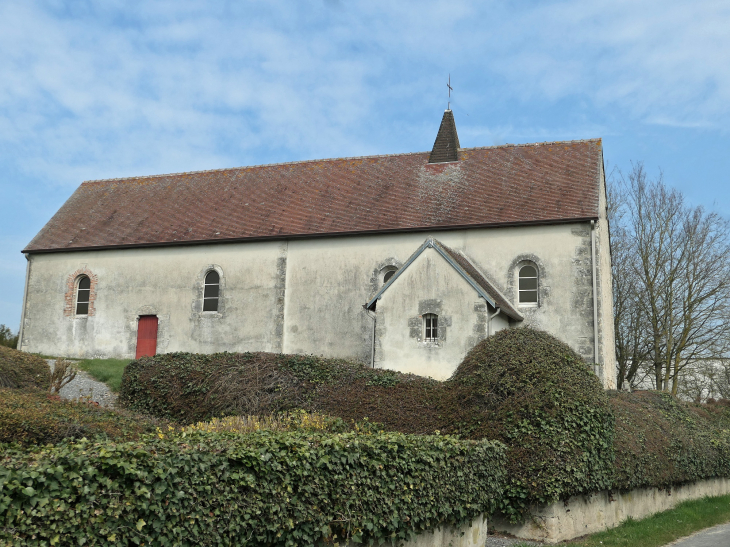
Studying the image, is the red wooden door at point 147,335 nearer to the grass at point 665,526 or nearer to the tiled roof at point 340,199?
the tiled roof at point 340,199

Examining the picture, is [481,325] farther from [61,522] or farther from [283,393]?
[61,522]

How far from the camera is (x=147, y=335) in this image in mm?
23750

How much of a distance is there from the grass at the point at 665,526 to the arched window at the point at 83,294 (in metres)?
19.5

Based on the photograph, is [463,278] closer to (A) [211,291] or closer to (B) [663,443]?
(B) [663,443]

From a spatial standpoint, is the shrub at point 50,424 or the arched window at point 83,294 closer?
the shrub at point 50,424

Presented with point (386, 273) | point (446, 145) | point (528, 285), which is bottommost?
point (528, 285)

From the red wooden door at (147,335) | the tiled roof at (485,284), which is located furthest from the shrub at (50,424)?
the red wooden door at (147,335)

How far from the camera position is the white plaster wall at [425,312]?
1798 centimetres

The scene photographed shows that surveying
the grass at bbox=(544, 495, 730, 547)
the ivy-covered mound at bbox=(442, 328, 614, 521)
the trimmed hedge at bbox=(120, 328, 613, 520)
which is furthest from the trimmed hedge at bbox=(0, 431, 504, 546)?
the grass at bbox=(544, 495, 730, 547)

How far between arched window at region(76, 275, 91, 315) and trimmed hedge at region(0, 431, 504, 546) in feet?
63.9

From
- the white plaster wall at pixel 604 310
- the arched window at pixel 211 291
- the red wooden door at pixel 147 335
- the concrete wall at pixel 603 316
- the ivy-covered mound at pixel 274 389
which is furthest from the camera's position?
the red wooden door at pixel 147 335

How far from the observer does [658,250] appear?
97.6ft

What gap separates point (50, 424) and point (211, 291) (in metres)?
14.8

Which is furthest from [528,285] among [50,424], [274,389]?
[50,424]
